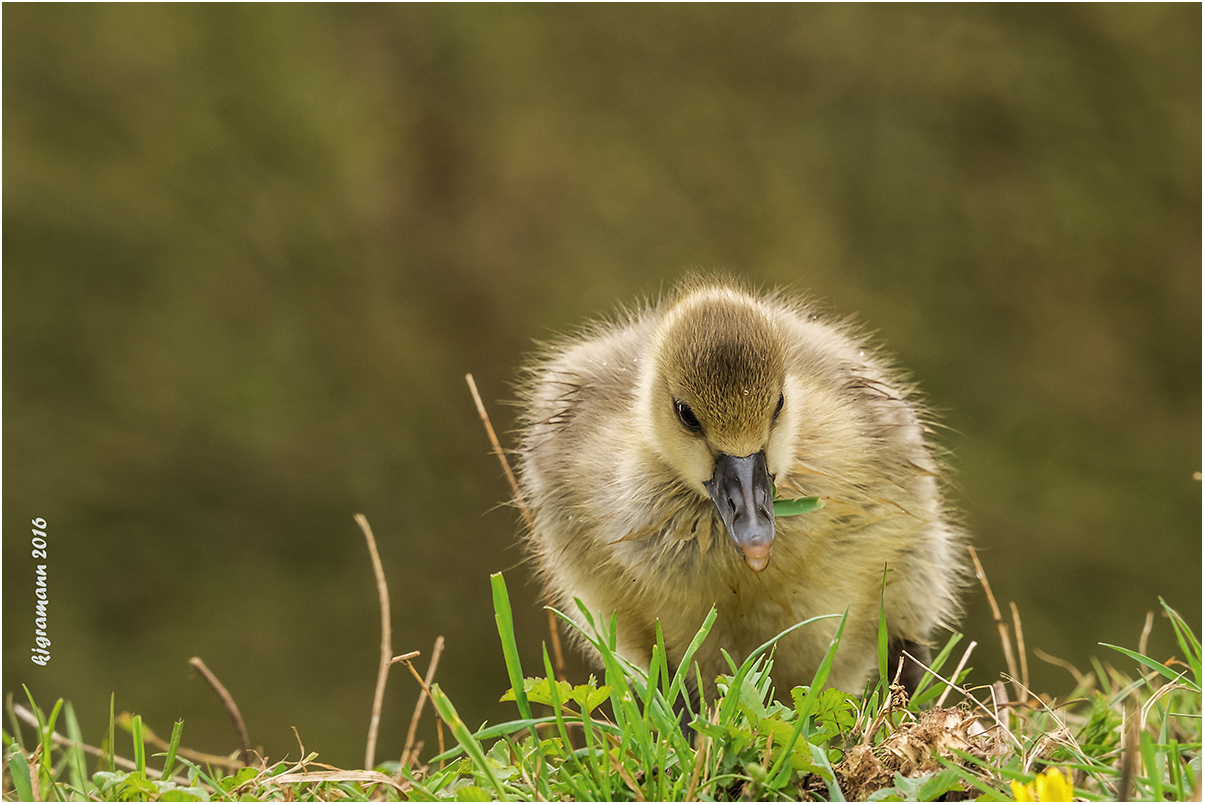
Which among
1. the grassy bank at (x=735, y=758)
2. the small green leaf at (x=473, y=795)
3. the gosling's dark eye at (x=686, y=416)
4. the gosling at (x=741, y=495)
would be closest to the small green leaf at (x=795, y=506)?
the gosling at (x=741, y=495)

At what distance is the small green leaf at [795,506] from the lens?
1.57 m

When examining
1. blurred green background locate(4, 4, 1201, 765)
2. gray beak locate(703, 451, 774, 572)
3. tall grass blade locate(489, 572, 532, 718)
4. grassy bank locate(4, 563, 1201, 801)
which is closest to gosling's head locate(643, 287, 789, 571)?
gray beak locate(703, 451, 774, 572)

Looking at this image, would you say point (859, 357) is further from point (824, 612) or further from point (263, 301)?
point (263, 301)

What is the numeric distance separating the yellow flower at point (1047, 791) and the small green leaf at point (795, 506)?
55 cm

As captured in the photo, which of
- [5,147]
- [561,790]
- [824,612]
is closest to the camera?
[561,790]

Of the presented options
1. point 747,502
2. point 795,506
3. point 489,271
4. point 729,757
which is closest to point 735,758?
point 729,757

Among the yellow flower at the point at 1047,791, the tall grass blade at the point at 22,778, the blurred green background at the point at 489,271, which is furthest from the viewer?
the blurred green background at the point at 489,271

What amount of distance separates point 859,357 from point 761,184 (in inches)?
74.2

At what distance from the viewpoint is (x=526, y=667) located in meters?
3.69

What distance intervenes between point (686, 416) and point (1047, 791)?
697 mm

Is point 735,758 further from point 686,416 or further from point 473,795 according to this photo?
point 686,416

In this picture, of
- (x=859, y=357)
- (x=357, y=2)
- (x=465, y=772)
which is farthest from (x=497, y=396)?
(x=465, y=772)

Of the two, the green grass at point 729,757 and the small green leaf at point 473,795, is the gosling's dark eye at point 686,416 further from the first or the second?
the small green leaf at point 473,795

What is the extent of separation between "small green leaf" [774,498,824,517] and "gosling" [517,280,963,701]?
0.04 metres
